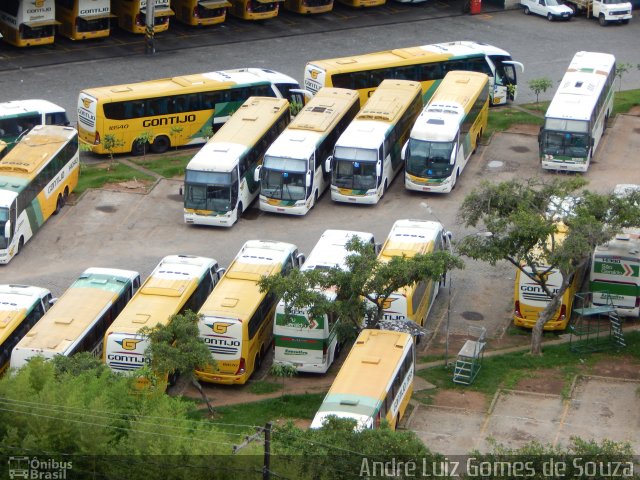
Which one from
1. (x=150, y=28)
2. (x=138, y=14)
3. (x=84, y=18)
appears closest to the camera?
(x=150, y=28)

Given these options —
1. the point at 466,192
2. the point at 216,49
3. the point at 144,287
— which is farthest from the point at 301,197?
the point at 216,49

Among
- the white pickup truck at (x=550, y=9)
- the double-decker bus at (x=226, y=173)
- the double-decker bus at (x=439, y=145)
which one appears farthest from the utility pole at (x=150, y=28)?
the white pickup truck at (x=550, y=9)

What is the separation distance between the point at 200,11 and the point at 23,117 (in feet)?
61.1

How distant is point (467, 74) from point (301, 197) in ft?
36.7

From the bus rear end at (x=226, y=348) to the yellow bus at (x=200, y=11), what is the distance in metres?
34.9

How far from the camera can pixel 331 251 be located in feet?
147

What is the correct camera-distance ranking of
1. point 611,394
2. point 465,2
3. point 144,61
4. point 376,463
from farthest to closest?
1. point 465,2
2. point 144,61
3. point 611,394
4. point 376,463

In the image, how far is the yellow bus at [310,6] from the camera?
75.9 meters

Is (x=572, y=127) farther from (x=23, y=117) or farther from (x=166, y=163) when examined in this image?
(x=23, y=117)

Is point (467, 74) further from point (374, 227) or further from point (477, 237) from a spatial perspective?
point (477, 237)

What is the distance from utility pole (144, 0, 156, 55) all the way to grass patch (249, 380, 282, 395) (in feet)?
102

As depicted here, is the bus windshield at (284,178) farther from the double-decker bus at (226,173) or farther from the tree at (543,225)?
the tree at (543,225)

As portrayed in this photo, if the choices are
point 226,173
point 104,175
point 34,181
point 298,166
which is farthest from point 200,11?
point 34,181

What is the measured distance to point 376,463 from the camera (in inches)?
1238
